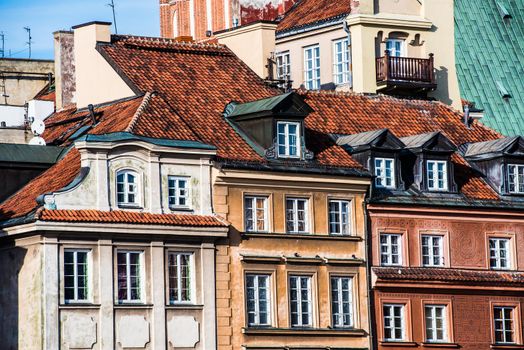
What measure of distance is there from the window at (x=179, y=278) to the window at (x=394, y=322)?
8.37m

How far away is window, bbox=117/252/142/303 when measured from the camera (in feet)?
214

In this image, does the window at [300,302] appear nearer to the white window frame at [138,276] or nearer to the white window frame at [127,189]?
the white window frame at [138,276]

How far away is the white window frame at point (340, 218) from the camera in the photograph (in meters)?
71.0

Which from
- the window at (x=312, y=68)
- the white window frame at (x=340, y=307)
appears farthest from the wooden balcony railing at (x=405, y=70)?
the white window frame at (x=340, y=307)

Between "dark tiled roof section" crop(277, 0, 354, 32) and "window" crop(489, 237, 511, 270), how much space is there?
40.0 feet

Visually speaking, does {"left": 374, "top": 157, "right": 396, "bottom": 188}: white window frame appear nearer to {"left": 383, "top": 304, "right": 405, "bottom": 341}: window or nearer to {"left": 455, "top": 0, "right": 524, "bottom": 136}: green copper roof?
{"left": 383, "top": 304, "right": 405, "bottom": 341}: window

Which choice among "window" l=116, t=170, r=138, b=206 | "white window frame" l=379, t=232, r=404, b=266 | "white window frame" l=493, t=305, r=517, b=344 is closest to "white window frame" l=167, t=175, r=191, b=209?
"window" l=116, t=170, r=138, b=206

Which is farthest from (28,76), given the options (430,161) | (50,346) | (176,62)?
(50,346)

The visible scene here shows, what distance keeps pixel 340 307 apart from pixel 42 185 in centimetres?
1115

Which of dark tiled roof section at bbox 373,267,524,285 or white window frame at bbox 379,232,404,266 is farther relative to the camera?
white window frame at bbox 379,232,404,266

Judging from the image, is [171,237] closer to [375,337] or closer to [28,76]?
[375,337]

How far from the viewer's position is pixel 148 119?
6794 centimetres

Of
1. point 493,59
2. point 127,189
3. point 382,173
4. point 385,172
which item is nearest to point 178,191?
point 127,189

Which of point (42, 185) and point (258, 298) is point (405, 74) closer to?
point (258, 298)
